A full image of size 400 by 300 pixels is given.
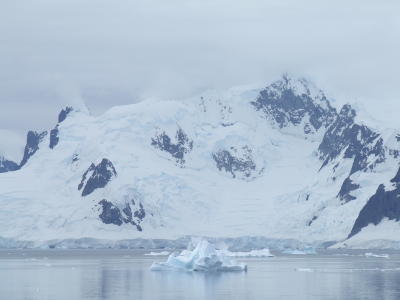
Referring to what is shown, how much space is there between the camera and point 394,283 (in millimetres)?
120688

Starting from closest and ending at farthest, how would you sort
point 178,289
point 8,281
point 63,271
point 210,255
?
point 178,289
point 8,281
point 210,255
point 63,271

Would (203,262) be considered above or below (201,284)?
above

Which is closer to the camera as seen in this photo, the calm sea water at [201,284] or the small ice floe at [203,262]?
the calm sea water at [201,284]

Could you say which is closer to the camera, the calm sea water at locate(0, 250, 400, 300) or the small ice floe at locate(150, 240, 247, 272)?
the calm sea water at locate(0, 250, 400, 300)

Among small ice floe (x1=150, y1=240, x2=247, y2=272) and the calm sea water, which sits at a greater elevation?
small ice floe (x1=150, y1=240, x2=247, y2=272)

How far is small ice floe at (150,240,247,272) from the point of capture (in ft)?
470

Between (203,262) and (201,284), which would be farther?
(203,262)

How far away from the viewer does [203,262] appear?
474 feet

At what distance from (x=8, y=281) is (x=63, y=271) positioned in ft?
78.1

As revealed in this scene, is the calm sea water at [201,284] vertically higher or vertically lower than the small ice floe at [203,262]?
lower

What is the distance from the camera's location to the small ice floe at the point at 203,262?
14312 centimetres

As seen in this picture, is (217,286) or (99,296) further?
(217,286)

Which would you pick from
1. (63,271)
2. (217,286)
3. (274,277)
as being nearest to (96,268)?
(63,271)

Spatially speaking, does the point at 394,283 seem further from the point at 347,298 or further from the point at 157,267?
the point at 157,267
